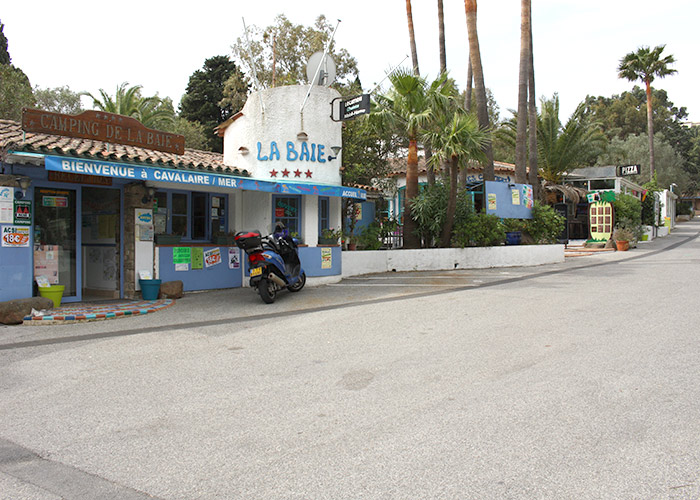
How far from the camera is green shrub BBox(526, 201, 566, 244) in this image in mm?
20328

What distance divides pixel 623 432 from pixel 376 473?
202 cm

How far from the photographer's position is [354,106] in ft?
41.7

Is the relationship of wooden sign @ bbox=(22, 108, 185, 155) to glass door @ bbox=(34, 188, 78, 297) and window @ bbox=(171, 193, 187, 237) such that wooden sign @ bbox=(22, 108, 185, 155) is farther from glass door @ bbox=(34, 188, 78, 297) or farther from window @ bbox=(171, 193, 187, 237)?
glass door @ bbox=(34, 188, 78, 297)

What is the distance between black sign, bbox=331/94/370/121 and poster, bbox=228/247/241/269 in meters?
4.24

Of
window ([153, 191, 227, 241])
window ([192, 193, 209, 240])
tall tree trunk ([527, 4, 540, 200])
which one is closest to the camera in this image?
window ([153, 191, 227, 241])

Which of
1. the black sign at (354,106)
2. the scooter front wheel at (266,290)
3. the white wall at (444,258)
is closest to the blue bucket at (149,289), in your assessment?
the scooter front wheel at (266,290)

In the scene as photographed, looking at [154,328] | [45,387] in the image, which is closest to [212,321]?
[154,328]

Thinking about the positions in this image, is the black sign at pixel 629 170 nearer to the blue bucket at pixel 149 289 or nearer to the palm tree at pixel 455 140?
the palm tree at pixel 455 140

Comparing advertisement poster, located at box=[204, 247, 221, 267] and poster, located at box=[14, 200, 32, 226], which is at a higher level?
poster, located at box=[14, 200, 32, 226]

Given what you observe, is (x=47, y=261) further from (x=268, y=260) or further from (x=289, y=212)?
(x=289, y=212)

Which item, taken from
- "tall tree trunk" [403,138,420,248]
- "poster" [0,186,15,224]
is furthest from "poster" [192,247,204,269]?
"tall tree trunk" [403,138,420,248]

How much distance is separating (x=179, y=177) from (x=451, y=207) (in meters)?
9.15

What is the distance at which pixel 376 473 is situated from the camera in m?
3.40

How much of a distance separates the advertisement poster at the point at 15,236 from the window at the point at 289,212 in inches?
214
